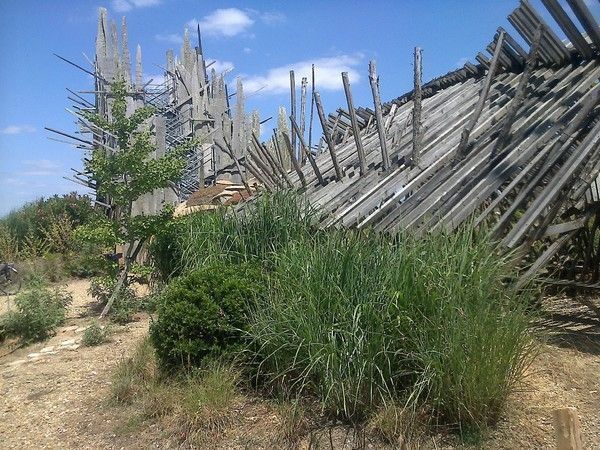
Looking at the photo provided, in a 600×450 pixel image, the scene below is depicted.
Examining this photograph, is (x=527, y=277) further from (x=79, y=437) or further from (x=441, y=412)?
(x=79, y=437)

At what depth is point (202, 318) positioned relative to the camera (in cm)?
507

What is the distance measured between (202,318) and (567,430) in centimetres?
303

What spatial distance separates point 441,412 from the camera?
4.10 meters

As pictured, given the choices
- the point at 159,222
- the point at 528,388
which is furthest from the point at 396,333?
the point at 159,222

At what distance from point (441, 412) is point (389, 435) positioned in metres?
0.38

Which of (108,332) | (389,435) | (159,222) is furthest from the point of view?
(159,222)

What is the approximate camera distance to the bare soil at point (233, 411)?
4.12 meters

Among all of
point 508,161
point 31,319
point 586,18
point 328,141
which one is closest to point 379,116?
point 328,141

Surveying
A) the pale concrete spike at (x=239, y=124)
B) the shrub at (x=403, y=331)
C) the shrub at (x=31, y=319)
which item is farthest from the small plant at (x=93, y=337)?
the pale concrete spike at (x=239, y=124)

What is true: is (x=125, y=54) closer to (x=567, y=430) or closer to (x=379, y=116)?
(x=379, y=116)

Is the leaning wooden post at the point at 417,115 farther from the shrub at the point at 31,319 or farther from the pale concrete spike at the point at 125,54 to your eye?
the pale concrete spike at the point at 125,54

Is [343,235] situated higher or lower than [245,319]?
higher

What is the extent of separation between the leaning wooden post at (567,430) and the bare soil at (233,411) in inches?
50.1

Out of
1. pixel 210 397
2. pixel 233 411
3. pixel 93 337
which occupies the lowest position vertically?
pixel 233 411
